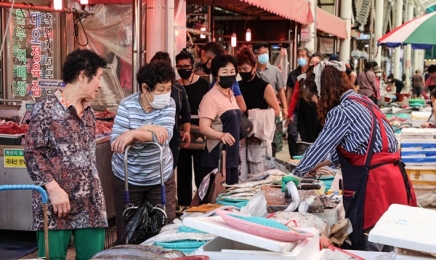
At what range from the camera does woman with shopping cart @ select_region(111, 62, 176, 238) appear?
18.5 ft

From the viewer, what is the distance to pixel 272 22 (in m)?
20.7

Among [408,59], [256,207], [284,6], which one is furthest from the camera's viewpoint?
[408,59]

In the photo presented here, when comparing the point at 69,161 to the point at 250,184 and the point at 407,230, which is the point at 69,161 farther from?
the point at 407,230

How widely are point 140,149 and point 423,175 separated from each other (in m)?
3.93

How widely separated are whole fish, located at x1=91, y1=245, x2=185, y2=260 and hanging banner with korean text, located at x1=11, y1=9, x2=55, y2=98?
320 inches

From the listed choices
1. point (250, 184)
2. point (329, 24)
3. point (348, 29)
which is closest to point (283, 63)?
point (329, 24)

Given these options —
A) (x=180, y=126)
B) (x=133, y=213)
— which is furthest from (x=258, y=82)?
(x=133, y=213)

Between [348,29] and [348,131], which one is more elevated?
[348,29]

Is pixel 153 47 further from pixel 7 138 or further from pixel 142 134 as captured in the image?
pixel 142 134

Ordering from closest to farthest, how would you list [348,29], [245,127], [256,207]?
[256,207] → [245,127] → [348,29]

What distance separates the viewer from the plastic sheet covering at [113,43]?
Result: 32.9 feet

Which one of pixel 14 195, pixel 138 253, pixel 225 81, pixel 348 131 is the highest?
pixel 225 81

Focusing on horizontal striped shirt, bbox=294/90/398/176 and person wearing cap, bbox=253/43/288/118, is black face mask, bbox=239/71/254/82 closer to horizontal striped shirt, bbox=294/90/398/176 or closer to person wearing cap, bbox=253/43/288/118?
person wearing cap, bbox=253/43/288/118

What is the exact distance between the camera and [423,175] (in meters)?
8.05
